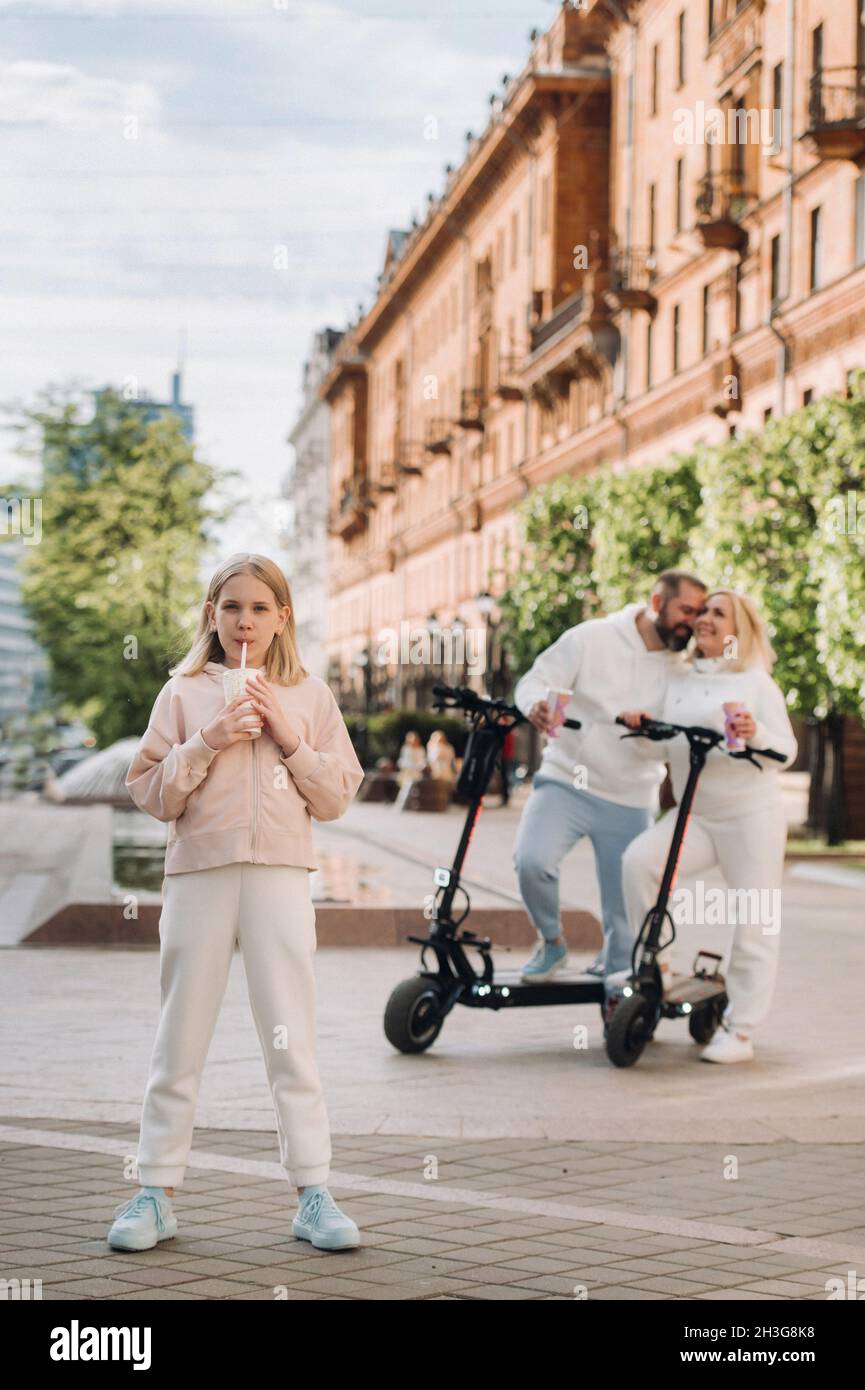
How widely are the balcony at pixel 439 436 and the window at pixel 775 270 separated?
31744 millimetres

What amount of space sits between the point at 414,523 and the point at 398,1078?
7243cm

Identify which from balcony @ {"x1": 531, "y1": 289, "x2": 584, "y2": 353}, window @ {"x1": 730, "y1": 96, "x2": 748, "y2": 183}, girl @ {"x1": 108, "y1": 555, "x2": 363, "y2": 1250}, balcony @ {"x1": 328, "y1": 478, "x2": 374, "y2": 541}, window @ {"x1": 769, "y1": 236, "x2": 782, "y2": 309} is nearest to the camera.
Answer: girl @ {"x1": 108, "y1": 555, "x2": 363, "y2": 1250}

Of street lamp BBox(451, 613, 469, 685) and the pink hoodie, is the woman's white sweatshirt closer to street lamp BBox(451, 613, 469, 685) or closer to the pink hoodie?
the pink hoodie

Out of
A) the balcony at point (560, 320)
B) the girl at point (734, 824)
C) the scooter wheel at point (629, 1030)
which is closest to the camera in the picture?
the scooter wheel at point (629, 1030)

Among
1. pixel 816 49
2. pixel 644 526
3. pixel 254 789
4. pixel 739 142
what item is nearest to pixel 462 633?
pixel 739 142

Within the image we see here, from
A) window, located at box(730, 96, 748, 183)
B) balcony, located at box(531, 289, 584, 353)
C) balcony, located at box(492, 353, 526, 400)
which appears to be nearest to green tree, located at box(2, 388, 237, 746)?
balcony, located at box(531, 289, 584, 353)

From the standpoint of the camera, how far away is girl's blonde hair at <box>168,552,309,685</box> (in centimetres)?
536

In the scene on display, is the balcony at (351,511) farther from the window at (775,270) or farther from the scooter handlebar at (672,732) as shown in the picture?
the scooter handlebar at (672,732)

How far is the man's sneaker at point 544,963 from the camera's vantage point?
29.6 ft

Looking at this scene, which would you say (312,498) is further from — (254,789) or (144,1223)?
(144,1223)

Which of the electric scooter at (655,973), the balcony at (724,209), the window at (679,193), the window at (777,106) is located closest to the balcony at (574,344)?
the window at (679,193)

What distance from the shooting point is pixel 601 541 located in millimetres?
37531

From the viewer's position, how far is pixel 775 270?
1468 inches

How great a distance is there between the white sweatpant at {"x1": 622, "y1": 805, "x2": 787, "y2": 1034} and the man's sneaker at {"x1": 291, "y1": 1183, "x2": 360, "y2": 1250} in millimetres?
3687
